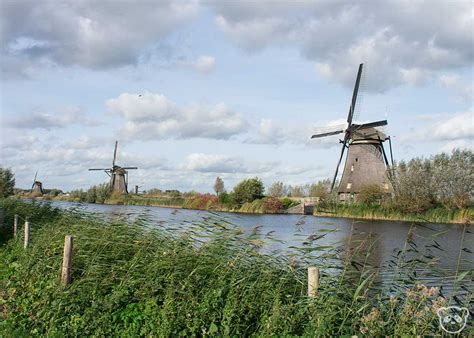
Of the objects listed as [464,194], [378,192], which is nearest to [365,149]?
[378,192]

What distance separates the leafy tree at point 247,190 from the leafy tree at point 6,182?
26.3 m

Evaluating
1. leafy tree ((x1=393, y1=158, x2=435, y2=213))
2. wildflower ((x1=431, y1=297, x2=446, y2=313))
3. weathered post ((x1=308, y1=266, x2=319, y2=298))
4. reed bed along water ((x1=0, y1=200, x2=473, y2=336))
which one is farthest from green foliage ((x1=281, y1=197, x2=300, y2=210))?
wildflower ((x1=431, y1=297, x2=446, y2=313))

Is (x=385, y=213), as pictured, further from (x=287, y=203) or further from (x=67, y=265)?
(x=67, y=265)

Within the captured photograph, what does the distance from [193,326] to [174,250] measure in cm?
184

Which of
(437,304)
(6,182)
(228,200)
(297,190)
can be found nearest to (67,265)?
(437,304)

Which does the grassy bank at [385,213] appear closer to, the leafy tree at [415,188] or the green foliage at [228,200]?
the leafy tree at [415,188]

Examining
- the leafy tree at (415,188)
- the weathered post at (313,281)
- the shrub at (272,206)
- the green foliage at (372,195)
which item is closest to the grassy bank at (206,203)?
the shrub at (272,206)

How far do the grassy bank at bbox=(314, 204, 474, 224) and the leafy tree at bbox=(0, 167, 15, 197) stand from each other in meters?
24.7

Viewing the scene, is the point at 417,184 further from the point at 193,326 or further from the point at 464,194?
the point at 193,326

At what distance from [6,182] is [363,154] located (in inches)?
1148

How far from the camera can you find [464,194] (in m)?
40.0

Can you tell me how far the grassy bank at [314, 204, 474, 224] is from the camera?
36.8 m

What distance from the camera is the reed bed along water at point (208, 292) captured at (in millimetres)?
5344

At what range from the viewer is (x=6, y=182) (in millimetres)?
32281
